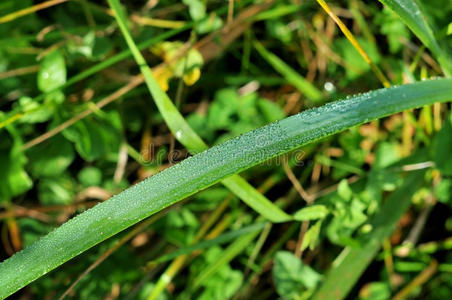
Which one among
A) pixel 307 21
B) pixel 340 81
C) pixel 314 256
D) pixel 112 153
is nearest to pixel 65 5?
pixel 112 153

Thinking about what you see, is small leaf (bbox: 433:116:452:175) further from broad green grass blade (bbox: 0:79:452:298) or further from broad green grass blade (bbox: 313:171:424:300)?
broad green grass blade (bbox: 0:79:452:298)

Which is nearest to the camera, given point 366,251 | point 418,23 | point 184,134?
point 418,23

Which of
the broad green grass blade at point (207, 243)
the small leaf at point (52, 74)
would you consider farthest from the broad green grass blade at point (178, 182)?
the small leaf at point (52, 74)

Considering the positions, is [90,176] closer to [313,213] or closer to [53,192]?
[53,192]

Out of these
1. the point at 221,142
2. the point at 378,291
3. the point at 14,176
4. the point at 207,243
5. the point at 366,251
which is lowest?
the point at 378,291

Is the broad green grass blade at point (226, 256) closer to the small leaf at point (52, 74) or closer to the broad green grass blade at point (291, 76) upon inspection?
the broad green grass blade at point (291, 76)

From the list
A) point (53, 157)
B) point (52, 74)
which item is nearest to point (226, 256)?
point (53, 157)

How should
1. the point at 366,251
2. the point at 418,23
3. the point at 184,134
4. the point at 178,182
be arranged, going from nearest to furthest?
1. the point at 178,182
2. the point at 418,23
3. the point at 184,134
4. the point at 366,251
